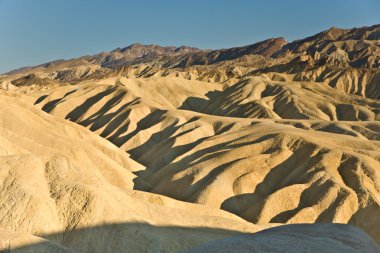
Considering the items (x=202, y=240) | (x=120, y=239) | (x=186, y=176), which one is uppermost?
(x=186, y=176)

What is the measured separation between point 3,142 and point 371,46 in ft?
587

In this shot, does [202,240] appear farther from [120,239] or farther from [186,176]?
[186,176]

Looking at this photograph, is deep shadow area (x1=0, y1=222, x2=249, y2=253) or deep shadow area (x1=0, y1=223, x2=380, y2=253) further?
deep shadow area (x1=0, y1=222, x2=249, y2=253)

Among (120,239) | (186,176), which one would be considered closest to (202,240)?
(120,239)

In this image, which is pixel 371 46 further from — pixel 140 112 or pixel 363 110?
pixel 140 112

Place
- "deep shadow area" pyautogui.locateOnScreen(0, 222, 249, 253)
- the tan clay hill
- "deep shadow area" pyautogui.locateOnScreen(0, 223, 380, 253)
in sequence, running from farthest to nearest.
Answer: "deep shadow area" pyautogui.locateOnScreen(0, 222, 249, 253)
the tan clay hill
"deep shadow area" pyautogui.locateOnScreen(0, 223, 380, 253)

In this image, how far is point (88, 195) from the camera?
25.1 meters

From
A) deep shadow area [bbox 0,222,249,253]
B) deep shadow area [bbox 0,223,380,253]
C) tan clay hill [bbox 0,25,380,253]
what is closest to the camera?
deep shadow area [bbox 0,223,380,253]

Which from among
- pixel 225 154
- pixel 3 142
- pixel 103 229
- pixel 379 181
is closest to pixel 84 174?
pixel 103 229

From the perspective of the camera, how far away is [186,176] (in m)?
44.6

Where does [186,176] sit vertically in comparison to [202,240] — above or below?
above

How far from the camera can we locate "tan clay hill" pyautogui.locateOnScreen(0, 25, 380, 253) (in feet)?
73.9

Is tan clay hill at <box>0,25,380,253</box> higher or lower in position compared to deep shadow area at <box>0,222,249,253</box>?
higher

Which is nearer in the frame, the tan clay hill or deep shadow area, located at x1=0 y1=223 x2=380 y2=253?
deep shadow area, located at x1=0 y1=223 x2=380 y2=253
